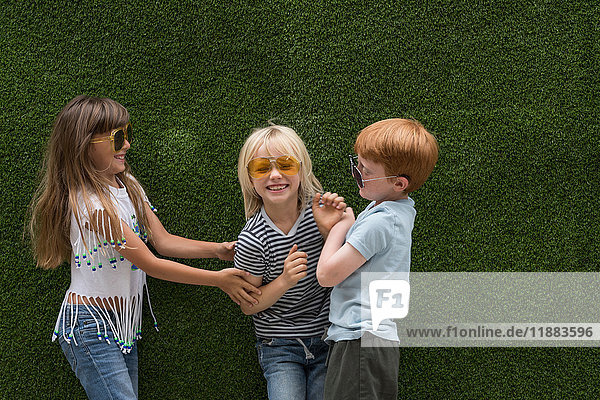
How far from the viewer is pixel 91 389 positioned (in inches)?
107

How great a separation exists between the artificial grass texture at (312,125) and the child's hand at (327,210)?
0.61m

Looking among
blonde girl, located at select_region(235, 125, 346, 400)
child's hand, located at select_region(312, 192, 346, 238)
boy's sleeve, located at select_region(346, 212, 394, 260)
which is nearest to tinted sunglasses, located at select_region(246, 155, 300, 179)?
blonde girl, located at select_region(235, 125, 346, 400)

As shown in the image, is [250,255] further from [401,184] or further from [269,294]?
[401,184]

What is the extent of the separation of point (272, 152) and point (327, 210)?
384 mm

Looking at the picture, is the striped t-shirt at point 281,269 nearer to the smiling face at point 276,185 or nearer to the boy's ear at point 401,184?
the smiling face at point 276,185

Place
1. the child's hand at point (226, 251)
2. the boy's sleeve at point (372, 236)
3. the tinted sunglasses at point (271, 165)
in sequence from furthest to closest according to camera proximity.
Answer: the child's hand at point (226, 251) < the tinted sunglasses at point (271, 165) < the boy's sleeve at point (372, 236)

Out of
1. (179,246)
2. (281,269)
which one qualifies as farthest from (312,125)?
(179,246)

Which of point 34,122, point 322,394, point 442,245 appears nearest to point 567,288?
point 442,245

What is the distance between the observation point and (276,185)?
8.36ft

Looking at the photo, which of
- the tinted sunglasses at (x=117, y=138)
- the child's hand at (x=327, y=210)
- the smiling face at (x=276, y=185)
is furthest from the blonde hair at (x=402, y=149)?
the tinted sunglasses at (x=117, y=138)

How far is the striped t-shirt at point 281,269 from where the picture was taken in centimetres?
263

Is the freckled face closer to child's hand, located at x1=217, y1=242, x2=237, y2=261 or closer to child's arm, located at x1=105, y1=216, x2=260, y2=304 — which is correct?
child's arm, located at x1=105, y1=216, x2=260, y2=304

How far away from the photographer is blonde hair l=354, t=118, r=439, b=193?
2.29m

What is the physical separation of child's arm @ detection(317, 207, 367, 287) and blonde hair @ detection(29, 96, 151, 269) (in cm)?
102
